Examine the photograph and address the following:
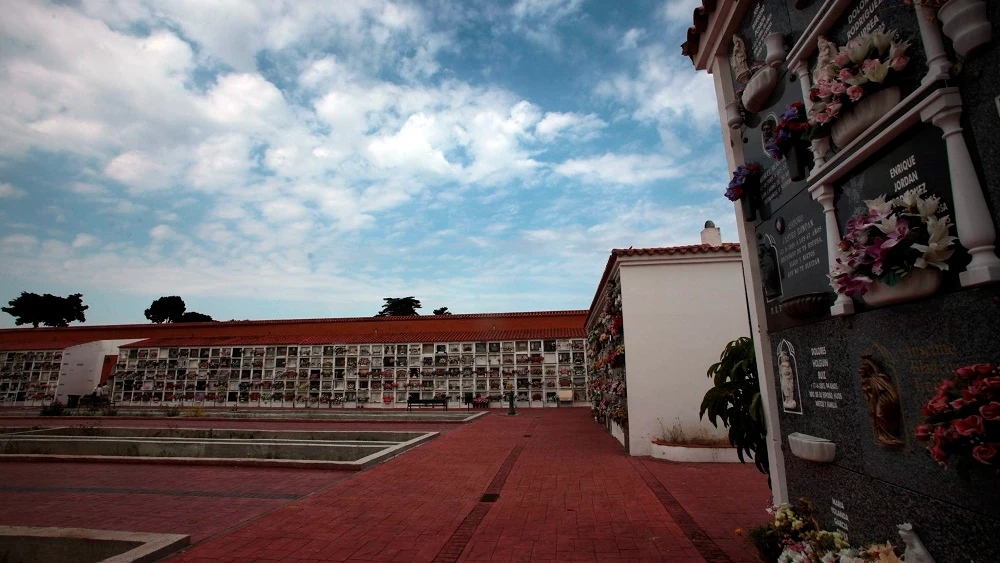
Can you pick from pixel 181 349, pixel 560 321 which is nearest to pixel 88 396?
pixel 181 349

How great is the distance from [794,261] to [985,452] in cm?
178

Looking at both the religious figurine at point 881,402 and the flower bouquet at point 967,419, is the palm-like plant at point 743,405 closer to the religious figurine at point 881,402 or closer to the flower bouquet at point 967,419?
the religious figurine at point 881,402

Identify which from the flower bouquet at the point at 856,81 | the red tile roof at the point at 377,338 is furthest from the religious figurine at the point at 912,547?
the red tile roof at the point at 377,338

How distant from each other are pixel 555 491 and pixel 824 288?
14.2 feet

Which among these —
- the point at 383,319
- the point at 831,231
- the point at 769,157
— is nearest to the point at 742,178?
the point at 769,157

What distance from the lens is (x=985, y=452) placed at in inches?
59.1

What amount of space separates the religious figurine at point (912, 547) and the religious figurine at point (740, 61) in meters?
2.91

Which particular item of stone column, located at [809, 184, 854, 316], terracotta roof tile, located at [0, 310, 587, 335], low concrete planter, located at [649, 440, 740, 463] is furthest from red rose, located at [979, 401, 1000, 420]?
terracotta roof tile, located at [0, 310, 587, 335]

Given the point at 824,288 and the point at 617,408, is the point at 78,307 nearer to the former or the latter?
the point at 617,408

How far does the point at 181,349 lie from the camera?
83.7 ft

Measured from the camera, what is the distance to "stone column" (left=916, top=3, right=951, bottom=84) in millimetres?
1829

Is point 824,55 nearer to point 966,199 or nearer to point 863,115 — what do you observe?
point 863,115

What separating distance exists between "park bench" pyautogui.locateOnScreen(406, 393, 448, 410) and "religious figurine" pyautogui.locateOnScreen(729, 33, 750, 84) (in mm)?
19138

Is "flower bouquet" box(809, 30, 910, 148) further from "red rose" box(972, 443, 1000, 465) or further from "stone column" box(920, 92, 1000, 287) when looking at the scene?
"red rose" box(972, 443, 1000, 465)
